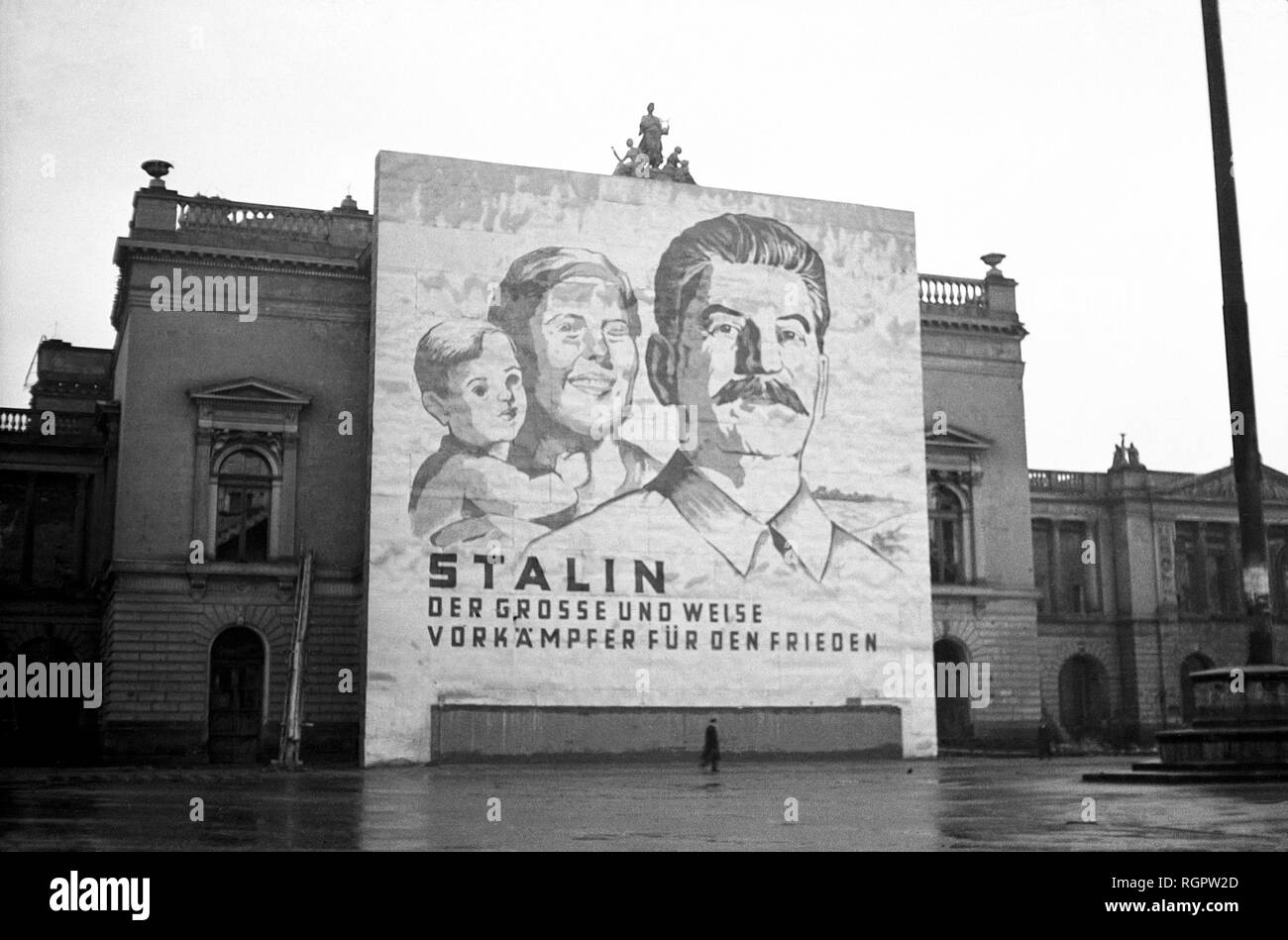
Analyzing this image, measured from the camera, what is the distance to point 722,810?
13.8 metres

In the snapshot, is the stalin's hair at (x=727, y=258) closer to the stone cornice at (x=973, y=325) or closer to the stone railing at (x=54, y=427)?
the stone cornice at (x=973, y=325)

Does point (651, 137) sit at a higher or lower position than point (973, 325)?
higher

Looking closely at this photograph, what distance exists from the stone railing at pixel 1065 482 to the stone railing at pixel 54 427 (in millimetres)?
28865

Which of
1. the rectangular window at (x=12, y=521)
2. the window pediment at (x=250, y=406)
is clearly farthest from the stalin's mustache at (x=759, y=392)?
the rectangular window at (x=12, y=521)

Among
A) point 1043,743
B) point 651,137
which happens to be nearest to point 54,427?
point 651,137

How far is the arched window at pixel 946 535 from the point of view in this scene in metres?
38.6

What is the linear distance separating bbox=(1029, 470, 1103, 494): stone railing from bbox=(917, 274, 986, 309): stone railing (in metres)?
10.9

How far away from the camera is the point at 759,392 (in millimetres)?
32969

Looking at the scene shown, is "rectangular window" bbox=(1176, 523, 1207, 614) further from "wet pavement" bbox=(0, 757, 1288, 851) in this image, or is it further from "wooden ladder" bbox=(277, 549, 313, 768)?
"wooden ladder" bbox=(277, 549, 313, 768)

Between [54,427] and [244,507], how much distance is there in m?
8.20

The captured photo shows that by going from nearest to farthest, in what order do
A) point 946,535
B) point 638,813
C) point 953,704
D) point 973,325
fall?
point 638,813 < point 953,704 < point 946,535 < point 973,325

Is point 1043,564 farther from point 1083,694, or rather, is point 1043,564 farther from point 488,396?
point 488,396

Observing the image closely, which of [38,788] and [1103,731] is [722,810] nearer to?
[38,788]

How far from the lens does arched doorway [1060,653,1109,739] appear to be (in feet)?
159
